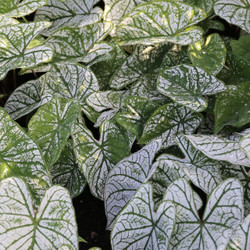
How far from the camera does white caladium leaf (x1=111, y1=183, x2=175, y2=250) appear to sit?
1.17 meters

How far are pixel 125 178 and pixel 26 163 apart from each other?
322mm

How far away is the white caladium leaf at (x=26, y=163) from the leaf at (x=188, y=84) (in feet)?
1.54

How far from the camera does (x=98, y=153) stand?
143 cm

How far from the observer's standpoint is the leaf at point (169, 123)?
143 centimetres

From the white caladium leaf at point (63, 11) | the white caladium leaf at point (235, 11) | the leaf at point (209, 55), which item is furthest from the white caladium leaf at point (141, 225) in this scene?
the white caladium leaf at point (63, 11)

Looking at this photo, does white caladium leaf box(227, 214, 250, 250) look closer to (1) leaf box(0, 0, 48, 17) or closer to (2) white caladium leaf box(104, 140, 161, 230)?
(2) white caladium leaf box(104, 140, 161, 230)

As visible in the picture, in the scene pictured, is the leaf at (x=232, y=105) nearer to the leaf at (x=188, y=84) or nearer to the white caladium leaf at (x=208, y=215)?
the leaf at (x=188, y=84)

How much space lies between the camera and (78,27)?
5.42ft

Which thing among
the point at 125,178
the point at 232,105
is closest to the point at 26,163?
the point at 125,178

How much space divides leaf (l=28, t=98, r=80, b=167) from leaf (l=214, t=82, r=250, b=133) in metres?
0.48

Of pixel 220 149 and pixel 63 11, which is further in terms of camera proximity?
pixel 63 11

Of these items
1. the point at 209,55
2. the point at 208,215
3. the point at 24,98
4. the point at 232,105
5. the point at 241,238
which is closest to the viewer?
the point at 241,238

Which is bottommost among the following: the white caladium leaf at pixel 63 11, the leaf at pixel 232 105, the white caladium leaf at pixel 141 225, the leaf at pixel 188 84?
the white caladium leaf at pixel 141 225

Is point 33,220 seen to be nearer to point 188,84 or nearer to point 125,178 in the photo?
point 125,178
